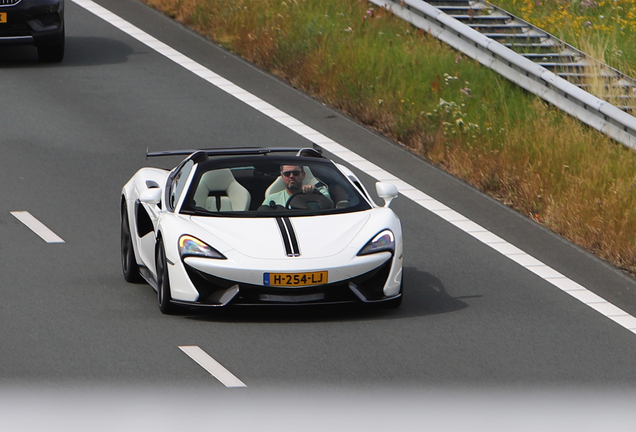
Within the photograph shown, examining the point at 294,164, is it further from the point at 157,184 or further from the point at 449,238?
the point at 449,238

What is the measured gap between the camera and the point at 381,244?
35.0 feet

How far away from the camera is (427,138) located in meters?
16.8

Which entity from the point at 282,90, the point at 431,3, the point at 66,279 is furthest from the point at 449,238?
the point at 431,3

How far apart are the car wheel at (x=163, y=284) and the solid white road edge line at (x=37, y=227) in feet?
7.91

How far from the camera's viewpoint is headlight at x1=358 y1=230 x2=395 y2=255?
10594 millimetres

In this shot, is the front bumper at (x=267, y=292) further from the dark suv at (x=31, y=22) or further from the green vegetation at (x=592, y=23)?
the dark suv at (x=31, y=22)

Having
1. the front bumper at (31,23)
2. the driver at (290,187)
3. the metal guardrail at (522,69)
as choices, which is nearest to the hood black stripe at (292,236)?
the driver at (290,187)

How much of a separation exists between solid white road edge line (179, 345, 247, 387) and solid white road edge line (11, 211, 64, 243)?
3.61m

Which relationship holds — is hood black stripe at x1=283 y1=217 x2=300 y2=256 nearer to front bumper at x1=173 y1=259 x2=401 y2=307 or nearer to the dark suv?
front bumper at x1=173 y1=259 x2=401 y2=307

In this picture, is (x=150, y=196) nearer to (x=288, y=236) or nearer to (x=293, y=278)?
(x=288, y=236)

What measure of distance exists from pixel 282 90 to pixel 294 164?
791cm

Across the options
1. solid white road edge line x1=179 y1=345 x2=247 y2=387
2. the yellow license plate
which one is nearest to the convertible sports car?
the yellow license plate

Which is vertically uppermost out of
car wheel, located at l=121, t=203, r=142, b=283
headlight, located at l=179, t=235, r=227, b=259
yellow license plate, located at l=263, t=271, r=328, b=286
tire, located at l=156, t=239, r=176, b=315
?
headlight, located at l=179, t=235, r=227, b=259

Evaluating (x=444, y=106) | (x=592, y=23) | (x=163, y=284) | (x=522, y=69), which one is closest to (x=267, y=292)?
(x=163, y=284)
